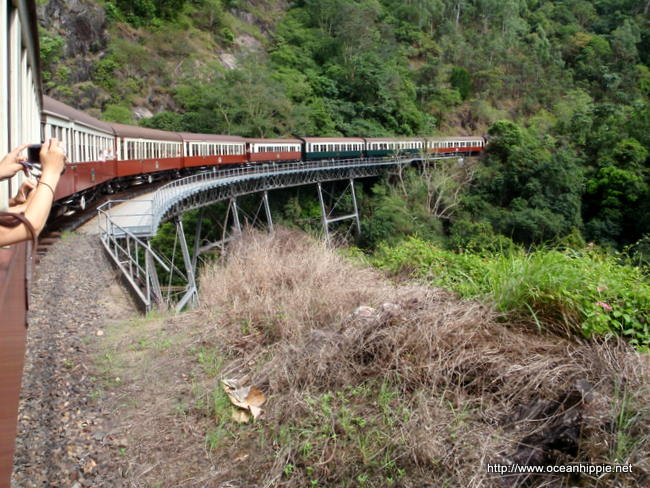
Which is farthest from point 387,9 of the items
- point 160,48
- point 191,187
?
point 191,187

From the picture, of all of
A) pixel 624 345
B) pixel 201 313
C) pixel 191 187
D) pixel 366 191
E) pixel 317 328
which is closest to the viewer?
pixel 624 345

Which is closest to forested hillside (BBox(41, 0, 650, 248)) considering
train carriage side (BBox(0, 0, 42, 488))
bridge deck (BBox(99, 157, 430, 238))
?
bridge deck (BBox(99, 157, 430, 238))

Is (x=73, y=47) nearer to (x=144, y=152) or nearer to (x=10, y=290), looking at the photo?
(x=144, y=152)

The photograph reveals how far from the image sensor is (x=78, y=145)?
1150 centimetres

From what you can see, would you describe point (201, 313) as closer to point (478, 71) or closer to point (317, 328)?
point (317, 328)

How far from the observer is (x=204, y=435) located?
3512mm

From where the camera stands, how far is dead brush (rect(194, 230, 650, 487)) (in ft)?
9.42

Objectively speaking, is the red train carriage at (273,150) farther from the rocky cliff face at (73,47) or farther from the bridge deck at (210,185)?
the rocky cliff face at (73,47)

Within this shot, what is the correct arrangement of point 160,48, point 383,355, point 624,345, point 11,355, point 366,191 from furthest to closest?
point 160,48 < point 366,191 < point 383,355 < point 624,345 < point 11,355

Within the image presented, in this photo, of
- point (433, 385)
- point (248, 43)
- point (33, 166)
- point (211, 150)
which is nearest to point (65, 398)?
point (33, 166)

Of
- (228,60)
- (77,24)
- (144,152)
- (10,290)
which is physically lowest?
(10,290)

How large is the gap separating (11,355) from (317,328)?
2.95m

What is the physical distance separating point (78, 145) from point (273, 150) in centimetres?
1874

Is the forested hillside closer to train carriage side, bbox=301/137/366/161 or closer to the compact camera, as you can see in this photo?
train carriage side, bbox=301/137/366/161
